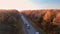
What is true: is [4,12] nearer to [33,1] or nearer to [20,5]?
[20,5]

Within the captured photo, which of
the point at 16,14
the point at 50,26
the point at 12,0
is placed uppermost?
the point at 12,0

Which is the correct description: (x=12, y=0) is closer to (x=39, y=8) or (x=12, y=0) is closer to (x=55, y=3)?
(x=39, y=8)

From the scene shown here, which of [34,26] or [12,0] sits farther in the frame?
[12,0]

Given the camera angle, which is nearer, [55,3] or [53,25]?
[53,25]

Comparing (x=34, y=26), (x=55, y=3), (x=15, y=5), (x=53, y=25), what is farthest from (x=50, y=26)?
(x=15, y=5)

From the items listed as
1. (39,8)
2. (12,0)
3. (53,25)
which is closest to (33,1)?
(39,8)

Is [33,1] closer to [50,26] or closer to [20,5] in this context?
[20,5]

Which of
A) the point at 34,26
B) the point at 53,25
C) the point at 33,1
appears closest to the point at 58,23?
the point at 53,25

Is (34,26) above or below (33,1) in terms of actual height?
below
